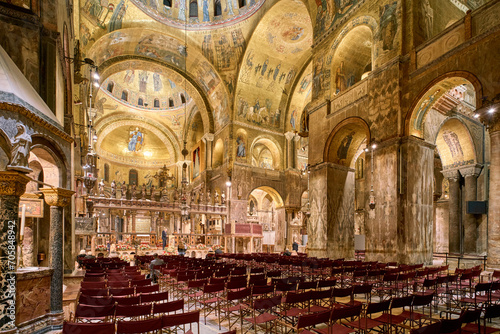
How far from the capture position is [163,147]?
140 ft

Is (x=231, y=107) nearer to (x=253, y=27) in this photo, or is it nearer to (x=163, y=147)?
(x=253, y=27)

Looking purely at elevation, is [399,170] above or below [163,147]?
below

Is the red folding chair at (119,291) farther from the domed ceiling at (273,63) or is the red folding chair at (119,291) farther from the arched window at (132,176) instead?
the arched window at (132,176)

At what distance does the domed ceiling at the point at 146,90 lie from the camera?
3584cm

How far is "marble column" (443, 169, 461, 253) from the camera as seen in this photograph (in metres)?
18.2

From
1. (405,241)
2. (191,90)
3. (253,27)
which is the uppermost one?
(253,27)

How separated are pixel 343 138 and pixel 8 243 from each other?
1600 centimetres

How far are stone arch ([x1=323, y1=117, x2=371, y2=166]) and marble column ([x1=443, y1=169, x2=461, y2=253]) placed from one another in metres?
5.82

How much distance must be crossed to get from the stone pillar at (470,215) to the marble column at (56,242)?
751 inches

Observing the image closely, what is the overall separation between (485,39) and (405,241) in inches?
306

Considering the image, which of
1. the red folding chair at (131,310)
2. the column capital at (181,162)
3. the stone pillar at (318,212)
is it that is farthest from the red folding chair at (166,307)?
the column capital at (181,162)

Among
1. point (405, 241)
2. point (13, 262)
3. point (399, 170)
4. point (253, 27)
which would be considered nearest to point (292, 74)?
point (253, 27)

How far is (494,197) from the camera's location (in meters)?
9.55

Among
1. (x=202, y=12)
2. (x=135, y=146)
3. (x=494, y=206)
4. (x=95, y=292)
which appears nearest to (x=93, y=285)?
(x=95, y=292)
